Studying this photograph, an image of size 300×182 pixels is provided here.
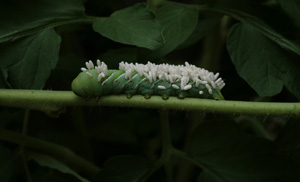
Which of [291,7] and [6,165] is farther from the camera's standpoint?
[6,165]

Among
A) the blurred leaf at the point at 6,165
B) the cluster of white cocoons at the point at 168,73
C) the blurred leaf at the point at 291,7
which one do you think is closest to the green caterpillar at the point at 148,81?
the cluster of white cocoons at the point at 168,73

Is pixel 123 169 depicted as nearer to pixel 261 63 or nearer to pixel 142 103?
pixel 142 103

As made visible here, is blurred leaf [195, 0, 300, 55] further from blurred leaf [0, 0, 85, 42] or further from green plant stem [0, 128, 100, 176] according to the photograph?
green plant stem [0, 128, 100, 176]

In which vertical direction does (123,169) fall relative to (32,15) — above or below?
below

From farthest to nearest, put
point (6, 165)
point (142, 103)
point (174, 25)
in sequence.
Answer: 1. point (6, 165)
2. point (174, 25)
3. point (142, 103)

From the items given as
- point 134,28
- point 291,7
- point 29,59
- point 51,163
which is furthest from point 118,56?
point 291,7

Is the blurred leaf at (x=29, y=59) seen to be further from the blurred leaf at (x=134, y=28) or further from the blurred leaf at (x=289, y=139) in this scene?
the blurred leaf at (x=289, y=139)
